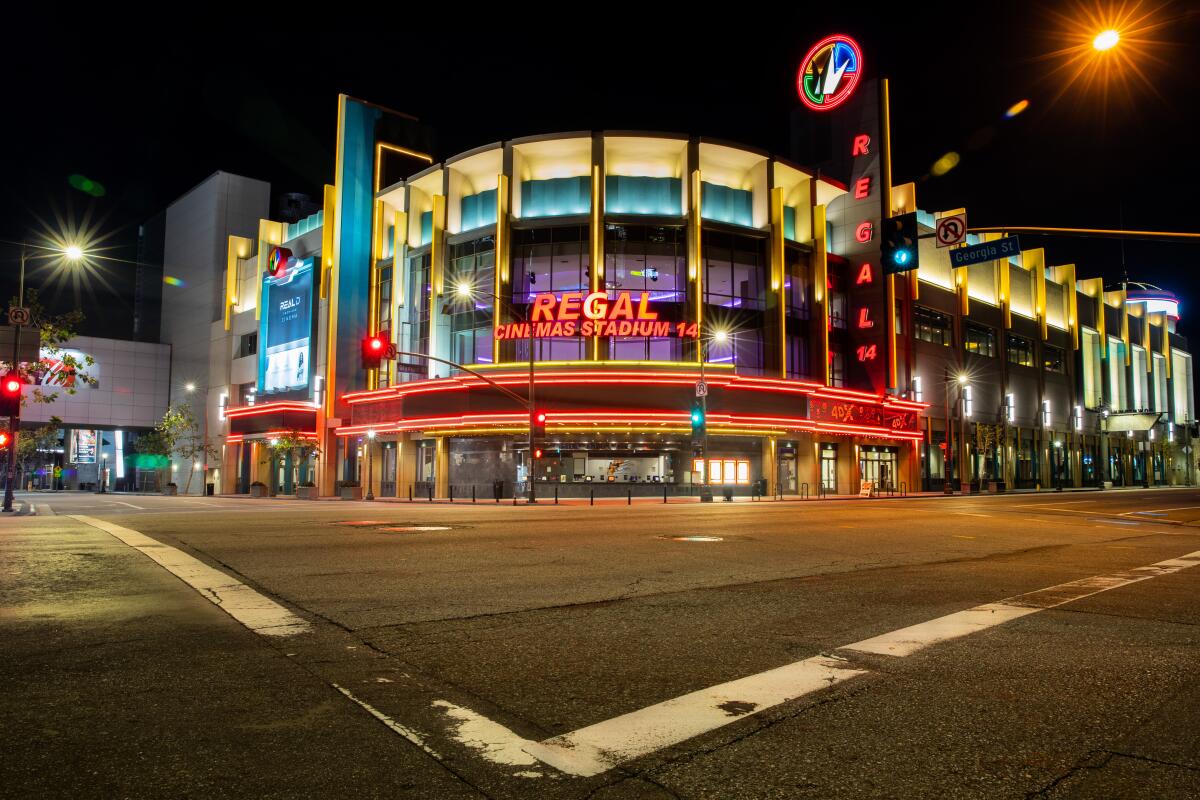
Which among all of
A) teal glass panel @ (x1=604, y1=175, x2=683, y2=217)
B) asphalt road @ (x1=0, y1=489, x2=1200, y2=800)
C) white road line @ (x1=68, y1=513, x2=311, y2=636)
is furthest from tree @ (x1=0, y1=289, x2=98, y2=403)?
teal glass panel @ (x1=604, y1=175, x2=683, y2=217)

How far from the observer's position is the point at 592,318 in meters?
46.6

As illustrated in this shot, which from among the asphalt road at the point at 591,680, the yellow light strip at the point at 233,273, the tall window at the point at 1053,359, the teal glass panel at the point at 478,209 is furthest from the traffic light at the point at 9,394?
the tall window at the point at 1053,359

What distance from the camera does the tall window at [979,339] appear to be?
68.6 metres

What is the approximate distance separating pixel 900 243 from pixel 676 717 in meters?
Result: 14.8

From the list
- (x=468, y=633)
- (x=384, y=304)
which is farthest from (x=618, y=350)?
(x=468, y=633)

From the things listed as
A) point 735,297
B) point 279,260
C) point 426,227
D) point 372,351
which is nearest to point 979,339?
point 735,297

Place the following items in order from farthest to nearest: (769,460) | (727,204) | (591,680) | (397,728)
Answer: (727,204) < (769,460) < (591,680) < (397,728)

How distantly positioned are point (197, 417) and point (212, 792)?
8286 centimetres

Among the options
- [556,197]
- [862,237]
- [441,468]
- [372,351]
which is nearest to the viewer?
[372,351]

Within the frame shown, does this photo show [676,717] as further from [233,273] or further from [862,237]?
[233,273]

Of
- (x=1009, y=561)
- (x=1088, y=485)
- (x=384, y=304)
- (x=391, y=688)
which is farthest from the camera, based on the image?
(x=1088, y=485)

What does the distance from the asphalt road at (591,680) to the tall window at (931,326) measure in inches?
2183

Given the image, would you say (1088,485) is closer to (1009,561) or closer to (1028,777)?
(1009,561)

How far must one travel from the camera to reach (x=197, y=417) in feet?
254
